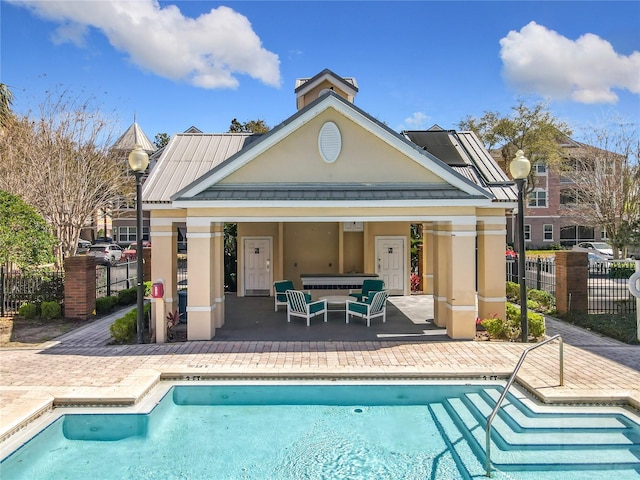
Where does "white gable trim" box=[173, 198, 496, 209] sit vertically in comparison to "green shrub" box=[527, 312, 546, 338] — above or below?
above

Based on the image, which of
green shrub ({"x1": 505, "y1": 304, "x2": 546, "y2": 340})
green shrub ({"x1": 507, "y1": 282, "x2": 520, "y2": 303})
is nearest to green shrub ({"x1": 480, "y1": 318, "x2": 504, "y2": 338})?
green shrub ({"x1": 505, "y1": 304, "x2": 546, "y2": 340})

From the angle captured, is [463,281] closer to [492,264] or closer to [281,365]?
[492,264]

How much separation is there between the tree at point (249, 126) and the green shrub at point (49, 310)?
31.6m

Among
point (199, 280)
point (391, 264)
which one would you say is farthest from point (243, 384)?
point (391, 264)

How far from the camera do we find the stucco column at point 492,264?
41.6 ft

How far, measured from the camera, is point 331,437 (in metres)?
6.86

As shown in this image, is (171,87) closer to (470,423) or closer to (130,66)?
(130,66)

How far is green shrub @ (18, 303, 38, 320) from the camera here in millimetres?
13633

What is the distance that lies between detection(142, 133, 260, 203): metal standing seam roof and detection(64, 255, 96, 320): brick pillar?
3194 millimetres

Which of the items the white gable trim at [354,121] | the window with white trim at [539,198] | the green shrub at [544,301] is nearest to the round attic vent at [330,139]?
the white gable trim at [354,121]

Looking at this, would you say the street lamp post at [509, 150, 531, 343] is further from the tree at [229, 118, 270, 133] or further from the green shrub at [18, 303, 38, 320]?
the tree at [229, 118, 270, 133]

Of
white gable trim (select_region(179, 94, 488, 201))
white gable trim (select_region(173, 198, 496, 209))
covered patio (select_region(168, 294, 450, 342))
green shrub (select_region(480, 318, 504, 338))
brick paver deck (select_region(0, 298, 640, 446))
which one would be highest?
white gable trim (select_region(179, 94, 488, 201))

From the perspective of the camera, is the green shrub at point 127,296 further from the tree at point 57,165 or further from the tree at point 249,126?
the tree at point 249,126

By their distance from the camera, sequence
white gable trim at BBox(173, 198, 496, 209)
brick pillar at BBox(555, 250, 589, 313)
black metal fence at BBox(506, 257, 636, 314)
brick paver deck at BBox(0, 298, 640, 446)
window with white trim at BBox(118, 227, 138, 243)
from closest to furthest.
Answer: brick paver deck at BBox(0, 298, 640, 446) → white gable trim at BBox(173, 198, 496, 209) → brick pillar at BBox(555, 250, 589, 313) → black metal fence at BBox(506, 257, 636, 314) → window with white trim at BBox(118, 227, 138, 243)
